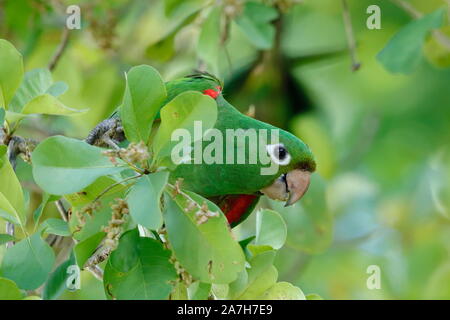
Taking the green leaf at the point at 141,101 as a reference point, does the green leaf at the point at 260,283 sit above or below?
below

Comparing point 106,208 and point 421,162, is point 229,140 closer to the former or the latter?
point 106,208

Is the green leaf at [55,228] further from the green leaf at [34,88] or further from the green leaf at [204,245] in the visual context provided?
the green leaf at [34,88]

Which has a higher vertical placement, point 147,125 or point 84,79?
point 147,125

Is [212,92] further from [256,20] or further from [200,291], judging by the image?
[200,291]

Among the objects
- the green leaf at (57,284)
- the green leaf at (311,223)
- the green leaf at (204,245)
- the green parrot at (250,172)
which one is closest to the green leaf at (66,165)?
the green leaf at (204,245)

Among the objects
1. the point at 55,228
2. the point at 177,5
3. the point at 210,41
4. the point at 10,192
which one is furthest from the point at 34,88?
the point at 177,5
